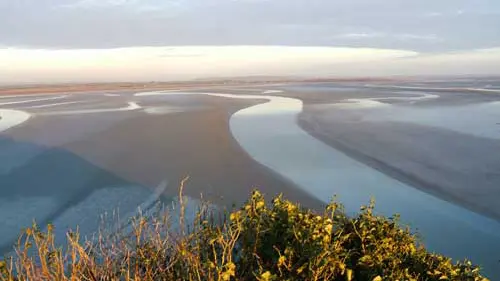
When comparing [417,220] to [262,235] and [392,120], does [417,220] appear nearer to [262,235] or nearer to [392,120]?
[262,235]

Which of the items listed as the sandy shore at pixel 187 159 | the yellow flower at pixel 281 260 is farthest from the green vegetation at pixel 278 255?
the sandy shore at pixel 187 159

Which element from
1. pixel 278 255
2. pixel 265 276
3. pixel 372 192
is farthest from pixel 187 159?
pixel 265 276

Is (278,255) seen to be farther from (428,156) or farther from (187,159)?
(428,156)

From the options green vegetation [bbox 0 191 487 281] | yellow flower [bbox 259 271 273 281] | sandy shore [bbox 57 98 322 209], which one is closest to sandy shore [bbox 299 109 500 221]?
sandy shore [bbox 57 98 322 209]

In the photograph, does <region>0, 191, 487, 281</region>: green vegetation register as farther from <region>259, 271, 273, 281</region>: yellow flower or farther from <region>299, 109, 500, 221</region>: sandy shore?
<region>299, 109, 500, 221</region>: sandy shore

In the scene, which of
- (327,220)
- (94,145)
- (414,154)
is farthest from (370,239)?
(94,145)

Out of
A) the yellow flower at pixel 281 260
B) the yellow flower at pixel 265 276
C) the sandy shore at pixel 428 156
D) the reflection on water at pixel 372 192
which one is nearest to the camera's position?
the yellow flower at pixel 265 276

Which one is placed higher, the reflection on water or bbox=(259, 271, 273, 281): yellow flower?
bbox=(259, 271, 273, 281): yellow flower

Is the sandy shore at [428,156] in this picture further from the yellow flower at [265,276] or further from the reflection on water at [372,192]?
the yellow flower at [265,276]
